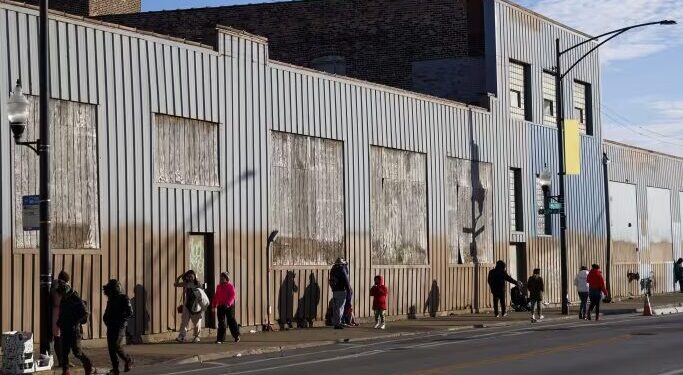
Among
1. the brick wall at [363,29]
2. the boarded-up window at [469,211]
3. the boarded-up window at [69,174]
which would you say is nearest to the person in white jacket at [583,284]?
the boarded-up window at [469,211]

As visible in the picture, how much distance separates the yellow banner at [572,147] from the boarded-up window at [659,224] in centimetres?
986

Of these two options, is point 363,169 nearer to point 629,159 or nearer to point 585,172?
point 585,172

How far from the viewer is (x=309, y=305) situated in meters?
33.7

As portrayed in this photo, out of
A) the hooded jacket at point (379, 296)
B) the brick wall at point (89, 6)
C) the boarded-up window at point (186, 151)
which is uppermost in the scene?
the brick wall at point (89, 6)

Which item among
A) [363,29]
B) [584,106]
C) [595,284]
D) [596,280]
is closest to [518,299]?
[595,284]

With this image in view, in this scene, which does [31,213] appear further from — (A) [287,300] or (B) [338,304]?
(B) [338,304]

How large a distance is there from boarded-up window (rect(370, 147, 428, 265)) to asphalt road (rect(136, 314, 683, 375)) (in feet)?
22.1

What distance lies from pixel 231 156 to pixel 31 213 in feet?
33.7

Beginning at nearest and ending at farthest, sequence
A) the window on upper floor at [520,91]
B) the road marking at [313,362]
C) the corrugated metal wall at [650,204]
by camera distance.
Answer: the road marking at [313,362] < the window on upper floor at [520,91] < the corrugated metal wall at [650,204]

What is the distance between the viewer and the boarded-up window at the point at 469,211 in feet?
134

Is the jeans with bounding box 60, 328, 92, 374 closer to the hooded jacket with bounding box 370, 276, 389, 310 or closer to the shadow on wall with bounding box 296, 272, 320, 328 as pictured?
the shadow on wall with bounding box 296, 272, 320, 328

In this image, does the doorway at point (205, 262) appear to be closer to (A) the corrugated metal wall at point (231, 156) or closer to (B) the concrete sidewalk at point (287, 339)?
(A) the corrugated metal wall at point (231, 156)

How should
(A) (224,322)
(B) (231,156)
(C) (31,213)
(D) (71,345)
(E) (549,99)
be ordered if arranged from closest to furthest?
(D) (71,345) < (C) (31,213) < (A) (224,322) < (B) (231,156) < (E) (549,99)

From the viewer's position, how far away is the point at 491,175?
43.5 m
